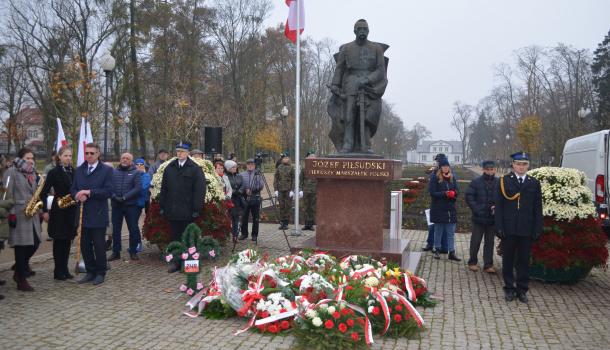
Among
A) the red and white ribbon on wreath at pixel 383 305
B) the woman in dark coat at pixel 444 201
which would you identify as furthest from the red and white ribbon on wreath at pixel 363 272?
the woman in dark coat at pixel 444 201

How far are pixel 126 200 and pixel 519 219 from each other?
5.87m

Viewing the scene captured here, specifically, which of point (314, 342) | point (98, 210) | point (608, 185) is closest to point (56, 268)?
point (98, 210)

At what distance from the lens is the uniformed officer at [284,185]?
12.7 meters

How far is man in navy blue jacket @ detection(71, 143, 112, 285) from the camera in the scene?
7227mm

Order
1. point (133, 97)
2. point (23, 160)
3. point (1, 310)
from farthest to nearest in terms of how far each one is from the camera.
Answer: point (133, 97) < point (23, 160) < point (1, 310)

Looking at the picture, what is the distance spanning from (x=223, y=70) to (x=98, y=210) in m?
36.3

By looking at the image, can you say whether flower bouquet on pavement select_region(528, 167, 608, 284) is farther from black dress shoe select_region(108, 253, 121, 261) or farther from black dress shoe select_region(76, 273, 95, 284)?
black dress shoe select_region(108, 253, 121, 261)

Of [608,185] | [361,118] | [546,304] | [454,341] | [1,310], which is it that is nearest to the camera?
[454,341]

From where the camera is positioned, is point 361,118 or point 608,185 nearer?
point 361,118

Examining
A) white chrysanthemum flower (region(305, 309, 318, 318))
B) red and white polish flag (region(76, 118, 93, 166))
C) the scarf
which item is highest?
red and white polish flag (region(76, 118, 93, 166))

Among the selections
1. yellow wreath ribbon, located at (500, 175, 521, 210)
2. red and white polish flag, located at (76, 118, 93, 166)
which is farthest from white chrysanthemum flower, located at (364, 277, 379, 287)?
red and white polish flag, located at (76, 118, 93, 166)

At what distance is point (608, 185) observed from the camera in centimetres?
1180

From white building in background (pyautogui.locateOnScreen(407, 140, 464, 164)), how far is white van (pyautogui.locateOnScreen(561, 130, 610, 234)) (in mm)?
125728

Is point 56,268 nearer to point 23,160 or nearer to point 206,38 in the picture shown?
point 23,160
